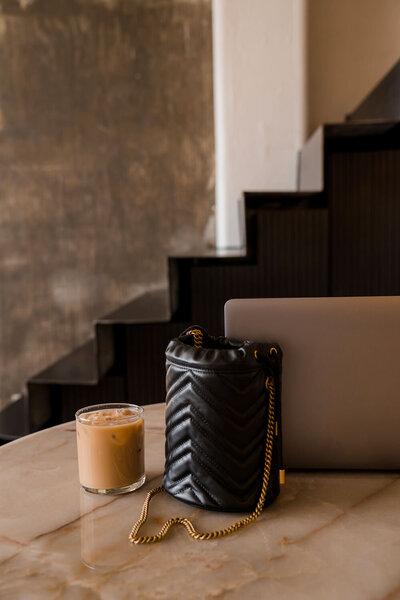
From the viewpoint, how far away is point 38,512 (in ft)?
1.92

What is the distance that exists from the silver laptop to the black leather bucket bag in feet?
0.25

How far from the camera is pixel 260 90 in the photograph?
2275 mm

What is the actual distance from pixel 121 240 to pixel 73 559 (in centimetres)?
231

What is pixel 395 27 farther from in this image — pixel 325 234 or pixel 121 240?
pixel 121 240

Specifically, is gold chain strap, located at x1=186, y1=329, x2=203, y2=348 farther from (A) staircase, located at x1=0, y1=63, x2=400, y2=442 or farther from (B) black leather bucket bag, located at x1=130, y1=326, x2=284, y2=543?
(A) staircase, located at x1=0, y1=63, x2=400, y2=442

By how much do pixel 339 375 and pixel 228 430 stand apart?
0.18m

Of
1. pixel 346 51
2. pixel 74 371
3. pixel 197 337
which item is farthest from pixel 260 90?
pixel 197 337

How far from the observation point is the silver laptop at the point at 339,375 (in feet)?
2.21

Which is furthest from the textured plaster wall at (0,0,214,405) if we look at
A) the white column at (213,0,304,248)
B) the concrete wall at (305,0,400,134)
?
the concrete wall at (305,0,400,134)

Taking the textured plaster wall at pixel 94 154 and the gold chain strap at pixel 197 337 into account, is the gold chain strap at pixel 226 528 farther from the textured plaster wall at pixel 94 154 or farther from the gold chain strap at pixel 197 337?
the textured plaster wall at pixel 94 154

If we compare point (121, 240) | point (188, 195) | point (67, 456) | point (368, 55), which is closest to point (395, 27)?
point (368, 55)

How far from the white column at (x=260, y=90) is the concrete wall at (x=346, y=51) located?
0.31 meters

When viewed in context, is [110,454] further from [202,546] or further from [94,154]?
[94,154]

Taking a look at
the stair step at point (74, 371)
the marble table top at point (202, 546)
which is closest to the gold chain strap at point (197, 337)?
the marble table top at point (202, 546)
